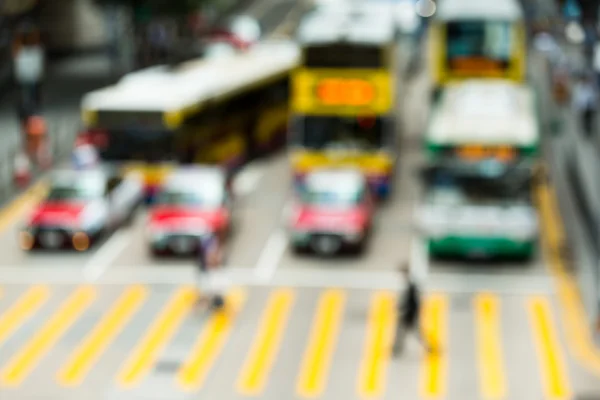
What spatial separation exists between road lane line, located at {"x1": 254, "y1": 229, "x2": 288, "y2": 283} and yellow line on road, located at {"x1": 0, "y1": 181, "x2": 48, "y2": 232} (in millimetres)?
6474

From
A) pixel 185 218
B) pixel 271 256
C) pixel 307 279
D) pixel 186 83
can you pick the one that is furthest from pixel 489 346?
pixel 186 83

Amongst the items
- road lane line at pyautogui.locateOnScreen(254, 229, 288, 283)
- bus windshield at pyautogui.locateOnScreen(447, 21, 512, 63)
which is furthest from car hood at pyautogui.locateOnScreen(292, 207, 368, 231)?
bus windshield at pyautogui.locateOnScreen(447, 21, 512, 63)

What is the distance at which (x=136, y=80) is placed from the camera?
114ft

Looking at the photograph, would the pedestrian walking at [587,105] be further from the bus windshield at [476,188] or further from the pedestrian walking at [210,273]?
the pedestrian walking at [210,273]

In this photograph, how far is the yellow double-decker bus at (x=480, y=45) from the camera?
35375mm

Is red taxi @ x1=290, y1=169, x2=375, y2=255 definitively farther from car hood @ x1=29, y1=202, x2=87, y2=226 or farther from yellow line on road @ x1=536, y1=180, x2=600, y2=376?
car hood @ x1=29, y1=202, x2=87, y2=226

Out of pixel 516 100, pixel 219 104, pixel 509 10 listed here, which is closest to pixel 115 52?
pixel 219 104

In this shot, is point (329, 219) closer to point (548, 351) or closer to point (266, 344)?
point (266, 344)

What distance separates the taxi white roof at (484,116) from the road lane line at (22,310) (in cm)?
921

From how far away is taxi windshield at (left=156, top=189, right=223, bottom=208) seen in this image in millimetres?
29234

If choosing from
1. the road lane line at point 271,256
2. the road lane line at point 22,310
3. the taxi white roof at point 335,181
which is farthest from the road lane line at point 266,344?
the road lane line at point 22,310

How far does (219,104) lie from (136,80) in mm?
2319

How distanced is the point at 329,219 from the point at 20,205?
907 cm

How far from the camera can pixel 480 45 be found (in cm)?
3572
